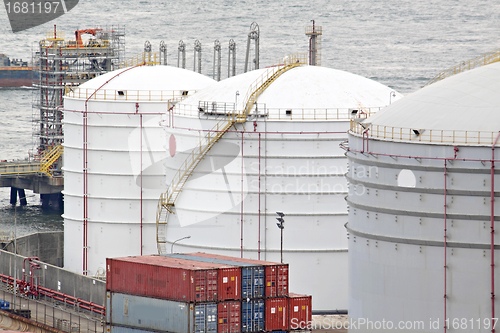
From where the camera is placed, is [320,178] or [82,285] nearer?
[320,178]

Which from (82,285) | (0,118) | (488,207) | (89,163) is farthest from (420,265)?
(0,118)

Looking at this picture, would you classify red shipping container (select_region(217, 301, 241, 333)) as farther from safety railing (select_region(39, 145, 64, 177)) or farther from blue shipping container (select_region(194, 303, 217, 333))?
safety railing (select_region(39, 145, 64, 177))

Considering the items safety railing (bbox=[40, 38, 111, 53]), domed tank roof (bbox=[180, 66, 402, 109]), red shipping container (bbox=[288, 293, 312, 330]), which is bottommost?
red shipping container (bbox=[288, 293, 312, 330])

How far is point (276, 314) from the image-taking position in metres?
44.5

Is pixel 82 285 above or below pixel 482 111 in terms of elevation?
below

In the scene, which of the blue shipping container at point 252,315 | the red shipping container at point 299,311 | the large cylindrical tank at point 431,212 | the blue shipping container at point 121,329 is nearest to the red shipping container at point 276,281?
the red shipping container at point 299,311

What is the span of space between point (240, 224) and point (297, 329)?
9.23m

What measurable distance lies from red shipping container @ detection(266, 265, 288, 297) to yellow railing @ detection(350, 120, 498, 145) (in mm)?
8172

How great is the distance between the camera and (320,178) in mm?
52750

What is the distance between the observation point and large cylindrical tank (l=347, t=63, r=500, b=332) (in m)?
36.8

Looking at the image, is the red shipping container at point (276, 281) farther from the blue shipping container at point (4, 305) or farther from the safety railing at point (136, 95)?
the safety railing at point (136, 95)

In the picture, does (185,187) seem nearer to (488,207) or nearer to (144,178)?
(144,178)

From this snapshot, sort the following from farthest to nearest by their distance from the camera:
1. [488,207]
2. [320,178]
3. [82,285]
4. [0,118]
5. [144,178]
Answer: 1. [0,118]
2. [144,178]
3. [82,285]
4. [320,178]
5. [488,207]

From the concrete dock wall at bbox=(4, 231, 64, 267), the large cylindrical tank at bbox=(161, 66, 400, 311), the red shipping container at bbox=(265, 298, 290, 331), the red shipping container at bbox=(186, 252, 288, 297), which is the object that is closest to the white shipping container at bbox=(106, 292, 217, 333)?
the red shipping container at bbox=(265, 298, 290, 331)
